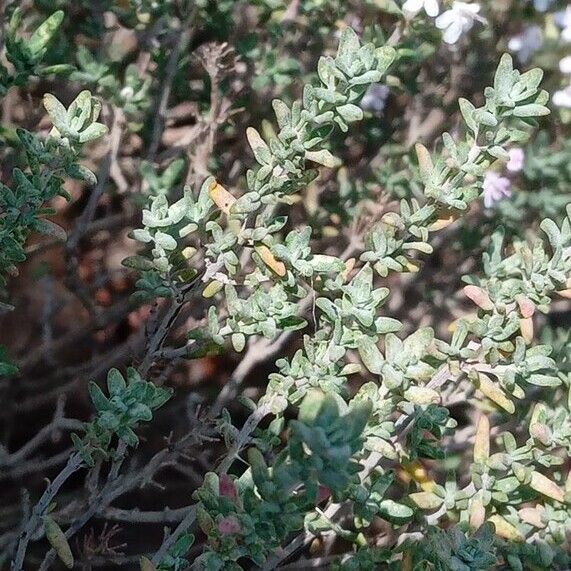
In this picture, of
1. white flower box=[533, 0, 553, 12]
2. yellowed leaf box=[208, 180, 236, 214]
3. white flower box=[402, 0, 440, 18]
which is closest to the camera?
yellowed leaf box=[208, 180, 236, 214]

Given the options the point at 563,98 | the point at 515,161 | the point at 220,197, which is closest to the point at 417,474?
the point at 220,197

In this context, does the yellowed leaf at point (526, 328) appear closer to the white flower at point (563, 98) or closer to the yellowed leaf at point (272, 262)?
the yellowed leaf at point (272, 262)

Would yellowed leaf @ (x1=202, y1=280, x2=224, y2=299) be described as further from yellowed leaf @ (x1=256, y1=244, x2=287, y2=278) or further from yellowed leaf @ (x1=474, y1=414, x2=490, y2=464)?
yellowed leaf @ (x1=474, y1=414, x2=490, y2=464)

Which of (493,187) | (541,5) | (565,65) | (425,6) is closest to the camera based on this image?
(425,6)

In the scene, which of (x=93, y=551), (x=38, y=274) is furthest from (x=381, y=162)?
(x=93, y=551)

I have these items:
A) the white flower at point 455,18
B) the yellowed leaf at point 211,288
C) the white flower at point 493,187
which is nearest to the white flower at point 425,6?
the white flower at point 455,18

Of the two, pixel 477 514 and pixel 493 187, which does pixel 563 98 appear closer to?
pixel 493 187

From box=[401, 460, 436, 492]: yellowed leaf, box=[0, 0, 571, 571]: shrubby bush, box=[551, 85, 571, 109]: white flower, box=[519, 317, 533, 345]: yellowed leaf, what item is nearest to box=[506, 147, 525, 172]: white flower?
box=[0, 0, 571, 571]: shrubby bush

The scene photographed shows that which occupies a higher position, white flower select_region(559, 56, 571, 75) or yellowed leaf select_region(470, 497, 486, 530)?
white flower select_region(559, 56, 571, 75)

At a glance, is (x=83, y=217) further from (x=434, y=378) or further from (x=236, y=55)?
(x=434, y=378)
